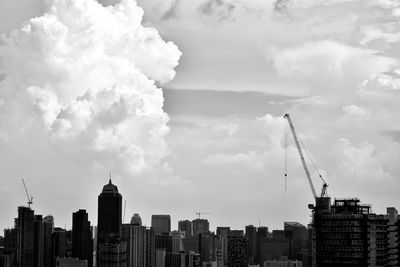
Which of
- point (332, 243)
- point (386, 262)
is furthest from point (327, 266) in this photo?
point (386, 262)

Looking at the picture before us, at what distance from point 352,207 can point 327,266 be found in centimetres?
1525

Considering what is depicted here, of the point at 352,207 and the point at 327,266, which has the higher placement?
the point at 352,207

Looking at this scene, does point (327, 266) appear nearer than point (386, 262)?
Yes

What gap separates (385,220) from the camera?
194125 mm

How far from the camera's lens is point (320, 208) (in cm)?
19150

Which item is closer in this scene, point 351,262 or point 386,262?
point 351,262

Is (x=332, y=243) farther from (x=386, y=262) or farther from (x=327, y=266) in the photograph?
(x=386, y=262)

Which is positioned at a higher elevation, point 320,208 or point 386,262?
point 320,208

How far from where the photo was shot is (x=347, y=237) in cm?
18325

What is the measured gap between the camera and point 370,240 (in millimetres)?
186250

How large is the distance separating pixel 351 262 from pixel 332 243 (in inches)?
228

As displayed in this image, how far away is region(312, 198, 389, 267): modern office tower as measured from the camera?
18275 cm

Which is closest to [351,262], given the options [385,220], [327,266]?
[327,266]

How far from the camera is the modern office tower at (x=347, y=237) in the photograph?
183 meters
